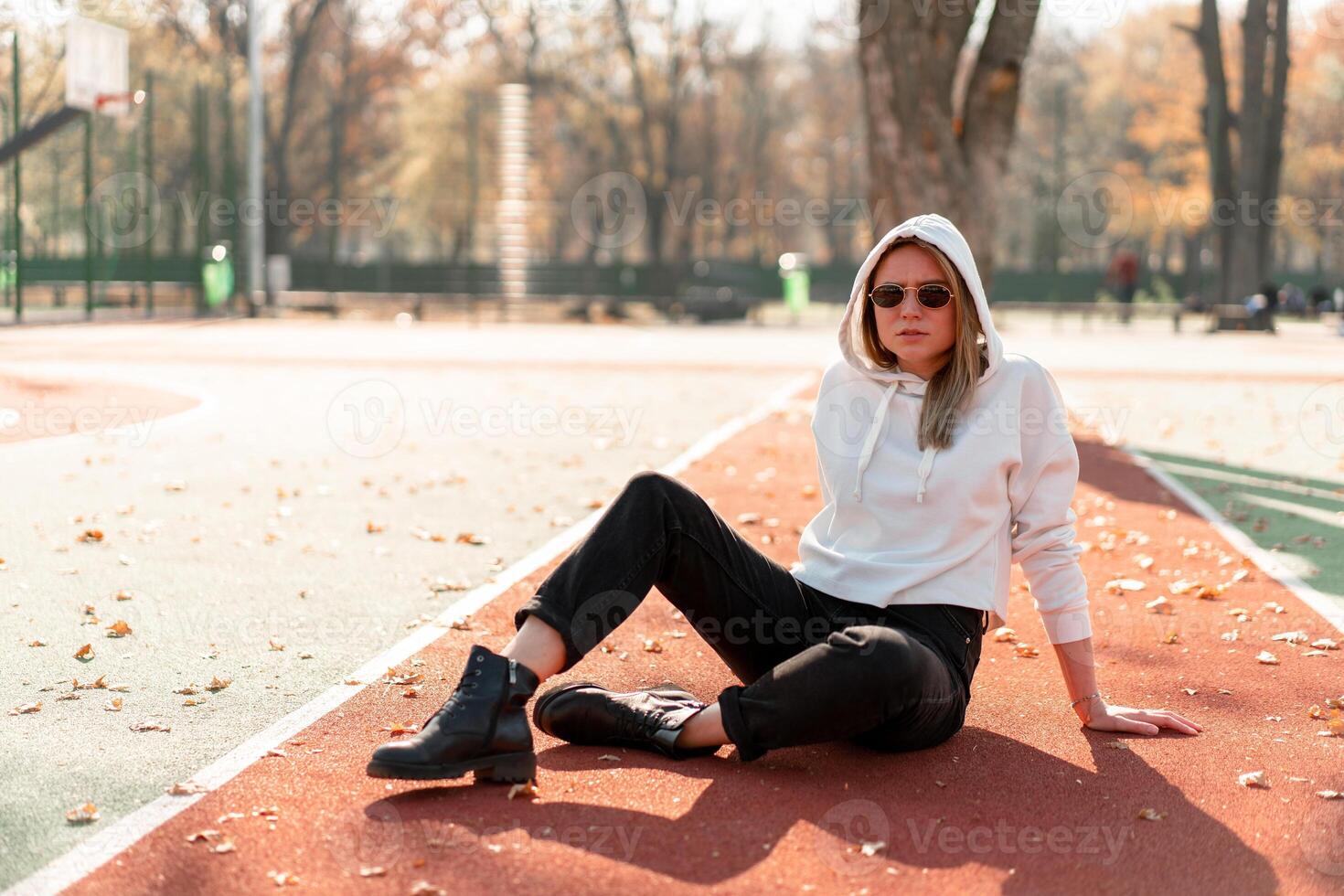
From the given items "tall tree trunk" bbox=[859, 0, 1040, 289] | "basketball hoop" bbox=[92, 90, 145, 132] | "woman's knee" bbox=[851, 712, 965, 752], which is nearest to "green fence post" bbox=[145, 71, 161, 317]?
"basketball hoop" bbox=[92, 90, 145, 132]

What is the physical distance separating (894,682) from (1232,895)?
0.89m

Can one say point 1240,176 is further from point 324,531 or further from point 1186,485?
point 324,531

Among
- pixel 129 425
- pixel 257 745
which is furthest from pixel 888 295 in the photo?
pixel 129 425

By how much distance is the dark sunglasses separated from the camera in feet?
13.6

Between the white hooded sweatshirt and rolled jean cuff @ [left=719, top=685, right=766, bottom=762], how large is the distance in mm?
521

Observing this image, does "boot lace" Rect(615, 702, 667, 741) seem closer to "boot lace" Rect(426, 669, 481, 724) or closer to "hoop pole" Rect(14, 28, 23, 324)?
"boot lace" Rect(426, 669, 481, 724)

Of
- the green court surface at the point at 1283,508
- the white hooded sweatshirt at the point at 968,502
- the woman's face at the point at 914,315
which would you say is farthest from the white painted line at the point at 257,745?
the green court surface at the point at 1283,508

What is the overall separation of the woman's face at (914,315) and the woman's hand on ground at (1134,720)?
108 cm

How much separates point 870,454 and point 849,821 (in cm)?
105

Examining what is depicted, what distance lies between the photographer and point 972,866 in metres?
3.38

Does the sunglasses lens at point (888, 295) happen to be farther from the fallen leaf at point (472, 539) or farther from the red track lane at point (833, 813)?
the fallen leaf at point (472, 539)

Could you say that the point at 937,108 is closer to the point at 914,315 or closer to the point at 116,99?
the point at 914,315

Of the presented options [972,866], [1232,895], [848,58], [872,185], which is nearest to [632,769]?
[972,866]

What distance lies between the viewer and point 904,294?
421cm
